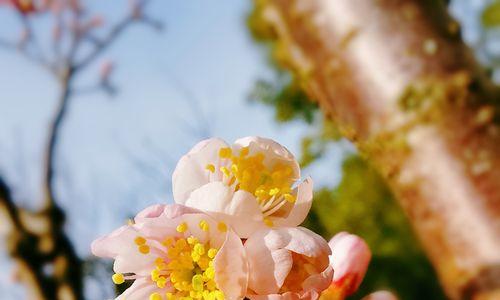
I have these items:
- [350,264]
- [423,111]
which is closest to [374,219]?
[423,111]

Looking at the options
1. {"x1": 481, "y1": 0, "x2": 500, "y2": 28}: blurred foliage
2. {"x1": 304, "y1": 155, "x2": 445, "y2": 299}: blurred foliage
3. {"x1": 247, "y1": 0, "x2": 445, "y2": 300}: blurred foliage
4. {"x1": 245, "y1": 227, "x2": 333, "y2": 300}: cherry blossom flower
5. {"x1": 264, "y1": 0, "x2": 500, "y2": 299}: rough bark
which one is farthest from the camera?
{"x1": 481, "y1": 0, "x2": 500, "y2": 28}: blurred foliage

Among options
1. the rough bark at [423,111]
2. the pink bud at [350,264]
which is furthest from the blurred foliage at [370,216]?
the pink bud at [350,264]

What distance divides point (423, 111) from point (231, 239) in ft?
2.14

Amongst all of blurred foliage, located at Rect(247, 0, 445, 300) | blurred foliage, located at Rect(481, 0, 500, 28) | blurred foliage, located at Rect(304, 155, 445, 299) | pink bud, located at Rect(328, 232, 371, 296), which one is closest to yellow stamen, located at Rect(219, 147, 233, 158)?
pink bud, located at Rect(328, 232, 371, 296)

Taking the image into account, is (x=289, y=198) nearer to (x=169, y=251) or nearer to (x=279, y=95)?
(x=169, y=251)

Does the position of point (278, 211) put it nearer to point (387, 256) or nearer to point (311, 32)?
point (311, 32)

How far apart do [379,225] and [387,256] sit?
624mm

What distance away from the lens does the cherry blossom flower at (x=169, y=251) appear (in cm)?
36

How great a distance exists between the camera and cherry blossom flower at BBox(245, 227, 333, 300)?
0.34m

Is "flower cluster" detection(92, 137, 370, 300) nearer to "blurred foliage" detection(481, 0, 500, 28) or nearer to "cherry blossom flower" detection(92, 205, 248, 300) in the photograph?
"cherry blossom flower" detection(92, 205, 248, 300)

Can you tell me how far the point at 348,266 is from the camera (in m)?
0.43

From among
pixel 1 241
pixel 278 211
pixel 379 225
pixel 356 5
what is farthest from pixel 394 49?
pixel 379 225

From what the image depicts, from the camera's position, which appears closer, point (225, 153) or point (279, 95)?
point (225, 153)

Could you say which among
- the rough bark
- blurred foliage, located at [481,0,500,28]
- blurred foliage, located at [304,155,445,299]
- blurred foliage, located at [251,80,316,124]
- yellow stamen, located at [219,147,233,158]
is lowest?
blurred foliage, located at [304,155,445,299]
